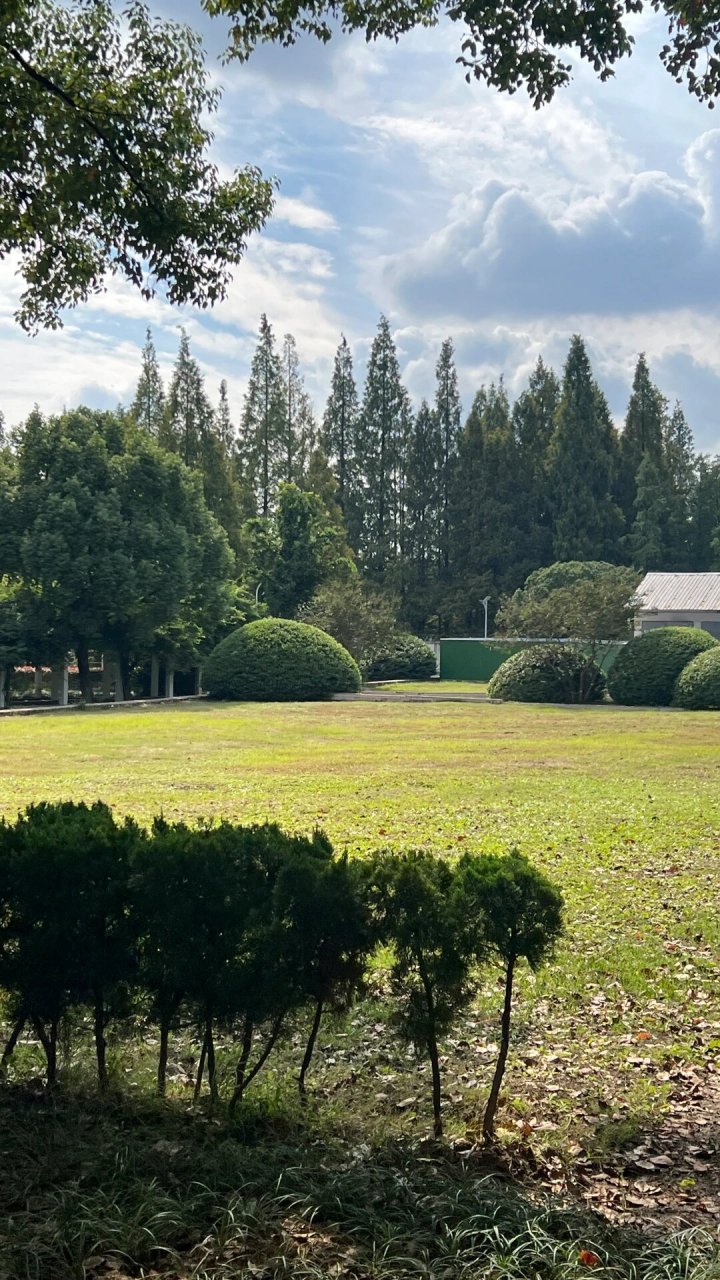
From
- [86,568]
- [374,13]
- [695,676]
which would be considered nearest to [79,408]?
[86,568]

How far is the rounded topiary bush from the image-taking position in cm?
3083

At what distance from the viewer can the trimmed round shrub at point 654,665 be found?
28656 mm

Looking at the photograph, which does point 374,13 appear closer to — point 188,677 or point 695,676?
point 695,676

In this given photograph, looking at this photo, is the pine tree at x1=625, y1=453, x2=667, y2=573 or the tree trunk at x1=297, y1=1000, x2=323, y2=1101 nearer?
the tree trunk at x1=297, y1=1000, x2=323, y2=1101

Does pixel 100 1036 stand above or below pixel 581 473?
below

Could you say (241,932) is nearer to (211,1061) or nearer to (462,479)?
(211,1061)

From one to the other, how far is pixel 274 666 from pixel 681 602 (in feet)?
62.6

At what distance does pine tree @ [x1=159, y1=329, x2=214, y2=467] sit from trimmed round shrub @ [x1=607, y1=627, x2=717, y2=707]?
21205mm

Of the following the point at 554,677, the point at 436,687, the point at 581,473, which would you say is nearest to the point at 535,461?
the point at 581,473

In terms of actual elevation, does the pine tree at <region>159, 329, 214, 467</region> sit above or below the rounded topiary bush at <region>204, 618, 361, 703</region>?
above

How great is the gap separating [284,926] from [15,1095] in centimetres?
123

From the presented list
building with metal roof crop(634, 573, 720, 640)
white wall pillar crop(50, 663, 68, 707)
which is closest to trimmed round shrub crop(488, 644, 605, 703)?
building with metal roof crop(634, 573, 720, 640)

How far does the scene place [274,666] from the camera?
101 feet

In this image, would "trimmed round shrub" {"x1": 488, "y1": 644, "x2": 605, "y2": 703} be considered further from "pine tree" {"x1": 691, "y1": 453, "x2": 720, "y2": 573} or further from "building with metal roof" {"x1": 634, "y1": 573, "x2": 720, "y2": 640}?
"pine tree" {"x1": 691, "y1": 453, "x2": 720, "y2": 573}
